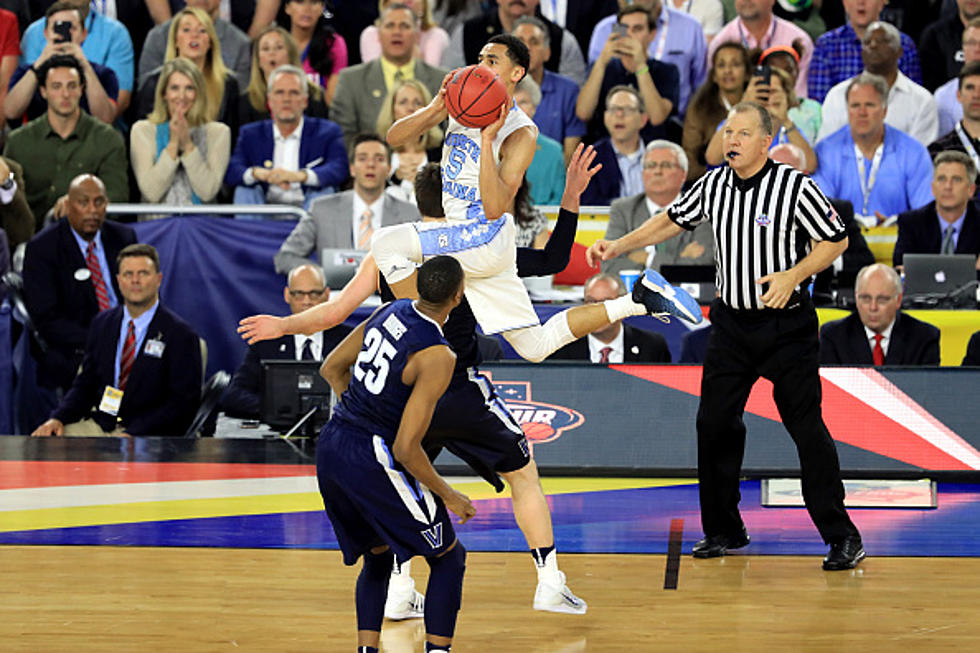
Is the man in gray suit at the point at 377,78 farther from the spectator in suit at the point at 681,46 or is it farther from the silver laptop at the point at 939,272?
the silver laptop at the point at 939,272

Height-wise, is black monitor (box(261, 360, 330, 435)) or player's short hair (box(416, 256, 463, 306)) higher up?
player's short hair (box(416, 256, 463, 306))

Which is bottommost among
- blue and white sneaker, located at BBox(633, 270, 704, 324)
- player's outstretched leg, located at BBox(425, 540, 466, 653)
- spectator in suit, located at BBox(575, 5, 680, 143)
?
player's outstretched leg, located at BBox(425, 540, 466, 653)

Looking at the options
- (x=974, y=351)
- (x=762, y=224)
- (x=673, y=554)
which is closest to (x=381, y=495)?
(x=673, y=554)

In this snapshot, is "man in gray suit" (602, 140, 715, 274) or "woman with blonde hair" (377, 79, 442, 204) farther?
"woman with blonde hair" (377, 79, 442, 204)

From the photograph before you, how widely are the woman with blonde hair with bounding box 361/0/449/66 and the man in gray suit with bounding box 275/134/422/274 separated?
1890 millimetres

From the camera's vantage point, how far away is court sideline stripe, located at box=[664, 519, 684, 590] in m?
5.66

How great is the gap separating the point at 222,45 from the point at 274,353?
3.36 metres

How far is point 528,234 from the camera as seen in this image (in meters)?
9.08

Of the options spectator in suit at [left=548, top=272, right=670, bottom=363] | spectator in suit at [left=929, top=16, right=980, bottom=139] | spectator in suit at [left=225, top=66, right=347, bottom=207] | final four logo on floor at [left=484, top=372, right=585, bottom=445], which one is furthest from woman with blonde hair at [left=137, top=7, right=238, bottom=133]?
spectator in suit at [left=929, top=16, right=980, bottom=139]

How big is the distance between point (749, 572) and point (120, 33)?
705 centimetres

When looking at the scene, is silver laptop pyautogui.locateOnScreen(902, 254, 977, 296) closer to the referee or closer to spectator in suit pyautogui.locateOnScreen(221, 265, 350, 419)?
the referee

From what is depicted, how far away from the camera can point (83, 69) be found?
10.2 meters

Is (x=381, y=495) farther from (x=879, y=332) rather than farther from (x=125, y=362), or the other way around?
(x=125, y=362)

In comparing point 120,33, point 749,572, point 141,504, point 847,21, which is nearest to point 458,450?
point 749,572
